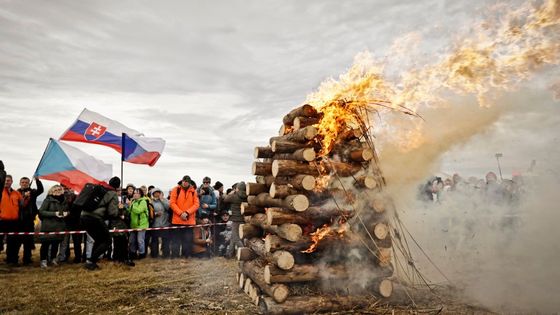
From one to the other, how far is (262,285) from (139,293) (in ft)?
8.57

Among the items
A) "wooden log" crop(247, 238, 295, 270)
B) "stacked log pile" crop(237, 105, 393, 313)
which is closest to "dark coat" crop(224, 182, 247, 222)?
"stacked log pile" crop(237, 105, 393, 313)

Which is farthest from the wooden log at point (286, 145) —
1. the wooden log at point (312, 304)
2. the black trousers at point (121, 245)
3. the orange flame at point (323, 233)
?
the black trousers at point (121, 245)

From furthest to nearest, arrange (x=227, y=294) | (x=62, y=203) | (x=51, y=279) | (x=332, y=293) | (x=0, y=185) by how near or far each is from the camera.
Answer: (x=62, y=203) → (x=51, y=279) → (x=0, y=185) → (x=227, y=294) → (x=332, y=293)

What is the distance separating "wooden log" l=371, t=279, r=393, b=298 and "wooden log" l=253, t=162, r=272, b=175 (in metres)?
2.98

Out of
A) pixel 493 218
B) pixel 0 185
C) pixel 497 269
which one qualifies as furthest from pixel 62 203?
pixel 493 218

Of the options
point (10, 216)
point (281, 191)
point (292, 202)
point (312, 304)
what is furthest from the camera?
point (10, 216)

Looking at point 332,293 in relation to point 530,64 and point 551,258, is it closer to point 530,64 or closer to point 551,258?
point 551,258

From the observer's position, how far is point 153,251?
39.0ft

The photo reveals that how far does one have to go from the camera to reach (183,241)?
11852 mm

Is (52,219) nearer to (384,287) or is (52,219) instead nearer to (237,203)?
(237,203)

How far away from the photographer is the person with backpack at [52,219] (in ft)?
32.8

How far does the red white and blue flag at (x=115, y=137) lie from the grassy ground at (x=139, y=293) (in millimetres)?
5034

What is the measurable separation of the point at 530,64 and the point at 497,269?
4176 millimetres

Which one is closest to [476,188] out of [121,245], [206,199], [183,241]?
[206,199]
